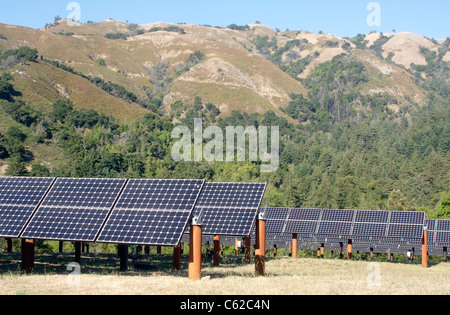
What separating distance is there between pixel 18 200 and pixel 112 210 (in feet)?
18.5

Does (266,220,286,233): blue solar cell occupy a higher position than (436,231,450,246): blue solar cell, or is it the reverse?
(266,220,286,233): blue solar cell

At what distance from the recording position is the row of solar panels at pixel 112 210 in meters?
24.7

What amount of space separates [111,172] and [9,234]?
74.0 meters

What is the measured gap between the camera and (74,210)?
27.1 m

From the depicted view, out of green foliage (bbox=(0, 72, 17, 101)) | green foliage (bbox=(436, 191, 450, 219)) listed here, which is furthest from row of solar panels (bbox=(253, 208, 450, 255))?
green foliage (bbox=(0, 72, 17, 101))

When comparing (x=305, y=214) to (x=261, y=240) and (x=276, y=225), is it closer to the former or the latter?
(x=276, y=225)

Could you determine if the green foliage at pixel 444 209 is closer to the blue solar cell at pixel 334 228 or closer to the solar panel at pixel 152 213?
the blue solar cell at pixel 334 228

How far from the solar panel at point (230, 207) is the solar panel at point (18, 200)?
869cm

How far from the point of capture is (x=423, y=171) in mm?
110625

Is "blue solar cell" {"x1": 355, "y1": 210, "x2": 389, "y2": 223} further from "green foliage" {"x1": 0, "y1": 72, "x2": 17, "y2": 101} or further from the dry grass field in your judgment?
"green foliage" {"x1": 0, "y1": 72, "x2": 17, "y2": 101}

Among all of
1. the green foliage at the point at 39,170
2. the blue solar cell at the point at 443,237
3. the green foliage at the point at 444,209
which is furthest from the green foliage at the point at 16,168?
the blue solar cell at the point at 443,237

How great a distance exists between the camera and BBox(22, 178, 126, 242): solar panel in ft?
83.6
